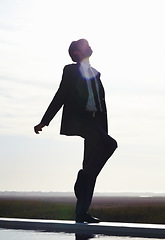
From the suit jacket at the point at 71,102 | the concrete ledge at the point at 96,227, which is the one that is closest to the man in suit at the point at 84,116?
the suit jacket at the point at 71,102

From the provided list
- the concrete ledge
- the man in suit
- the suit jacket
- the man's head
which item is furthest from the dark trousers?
the man's head

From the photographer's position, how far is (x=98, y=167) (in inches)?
256

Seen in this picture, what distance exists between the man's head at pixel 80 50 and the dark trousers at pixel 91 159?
2.38 feet

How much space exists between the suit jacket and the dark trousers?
0.37ft

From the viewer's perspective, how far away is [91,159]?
21.4 ft

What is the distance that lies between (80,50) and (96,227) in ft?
6.61

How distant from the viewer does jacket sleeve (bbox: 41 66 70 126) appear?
6.66m

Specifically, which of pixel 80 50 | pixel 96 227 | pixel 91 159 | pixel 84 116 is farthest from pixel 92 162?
pixel 80 50

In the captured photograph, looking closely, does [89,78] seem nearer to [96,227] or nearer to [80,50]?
[80,50]

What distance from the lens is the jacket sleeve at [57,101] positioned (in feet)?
21.8

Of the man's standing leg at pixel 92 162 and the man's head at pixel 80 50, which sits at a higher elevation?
the man's head at pixel 80 50

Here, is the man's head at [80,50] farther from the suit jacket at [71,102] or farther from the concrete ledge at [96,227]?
the concrete ledge at [96,227]

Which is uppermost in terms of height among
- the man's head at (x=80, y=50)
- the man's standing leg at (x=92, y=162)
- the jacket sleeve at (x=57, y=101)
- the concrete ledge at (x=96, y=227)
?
the man's head at (x=80, y=50)

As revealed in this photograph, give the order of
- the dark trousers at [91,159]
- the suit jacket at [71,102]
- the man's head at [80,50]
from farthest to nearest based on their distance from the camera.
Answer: the man's head at [80,50], the suit jacket at [71,102], the dark trousers at [91,159]
